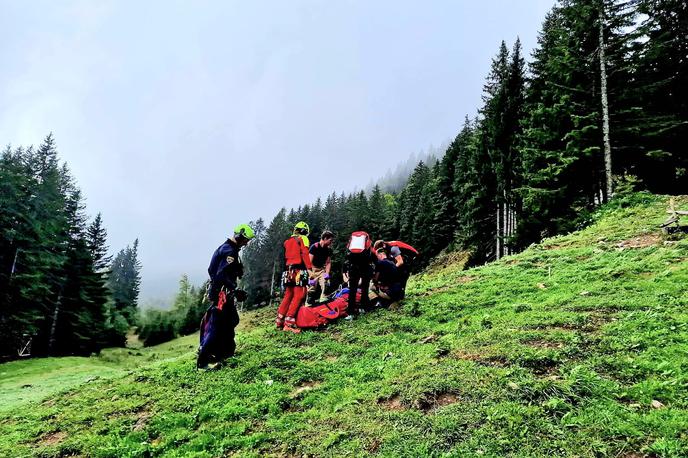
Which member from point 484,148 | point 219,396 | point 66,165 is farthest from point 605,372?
point 66,165

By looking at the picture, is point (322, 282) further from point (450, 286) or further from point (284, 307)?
point (450, 286)

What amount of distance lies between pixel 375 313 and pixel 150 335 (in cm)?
5300

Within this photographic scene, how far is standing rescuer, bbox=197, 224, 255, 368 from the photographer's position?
8031mm

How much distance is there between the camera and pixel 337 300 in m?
10.9

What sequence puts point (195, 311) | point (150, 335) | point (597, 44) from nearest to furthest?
point (597, 44) → point (150, 335) → point (195, 311)

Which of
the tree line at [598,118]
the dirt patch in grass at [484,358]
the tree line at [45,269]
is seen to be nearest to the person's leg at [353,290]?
the dirt patch in grass at [484,358]

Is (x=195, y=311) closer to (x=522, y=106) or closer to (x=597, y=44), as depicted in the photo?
(x=522, y=106)

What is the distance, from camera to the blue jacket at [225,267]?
26.5ft

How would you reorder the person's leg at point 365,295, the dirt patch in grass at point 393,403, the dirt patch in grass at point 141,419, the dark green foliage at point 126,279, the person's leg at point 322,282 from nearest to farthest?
the dirt patch in grass at point 393,403 → the dirt patch in grass at point 141,419 → the person's leg at point 365,295 → the person's leg at point 322,282 → the dark green foliage at point 126,279

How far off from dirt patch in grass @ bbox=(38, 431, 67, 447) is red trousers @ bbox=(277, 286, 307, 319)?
518 cm

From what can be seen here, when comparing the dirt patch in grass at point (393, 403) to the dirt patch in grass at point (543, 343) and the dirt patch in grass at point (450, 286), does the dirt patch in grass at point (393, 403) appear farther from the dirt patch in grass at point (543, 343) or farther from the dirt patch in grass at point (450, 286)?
the dirt patch in grass at point (450, 286)

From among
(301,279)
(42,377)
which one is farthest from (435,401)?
(42,377)

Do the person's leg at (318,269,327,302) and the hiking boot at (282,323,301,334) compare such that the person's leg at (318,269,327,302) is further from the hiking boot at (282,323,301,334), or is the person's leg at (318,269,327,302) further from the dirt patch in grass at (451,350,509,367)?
the dirt patch in grass at (451,350,509,367)

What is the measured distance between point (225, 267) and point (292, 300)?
2.72m
